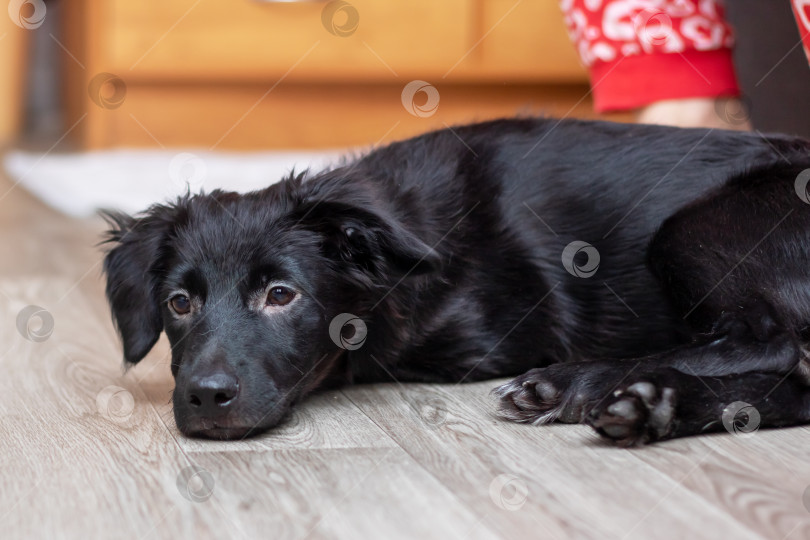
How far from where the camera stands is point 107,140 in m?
5.25

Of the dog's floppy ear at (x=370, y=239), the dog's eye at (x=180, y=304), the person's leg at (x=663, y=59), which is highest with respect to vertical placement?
the person's leg at (x=663, y=59)

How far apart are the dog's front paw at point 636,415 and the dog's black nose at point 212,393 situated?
0.59 meters

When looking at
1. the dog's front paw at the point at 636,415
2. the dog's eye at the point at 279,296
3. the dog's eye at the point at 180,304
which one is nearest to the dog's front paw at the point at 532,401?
the dog's front paw at the point at 636,415

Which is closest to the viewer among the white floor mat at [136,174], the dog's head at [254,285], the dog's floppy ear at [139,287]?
the dog's head at [254,285]

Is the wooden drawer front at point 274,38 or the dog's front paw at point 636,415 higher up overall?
the wooden drawer front at point 274,38

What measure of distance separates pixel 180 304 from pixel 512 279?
68 cm

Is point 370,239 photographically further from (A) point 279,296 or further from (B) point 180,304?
(B) point 180,304

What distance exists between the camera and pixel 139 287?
194 centimetres

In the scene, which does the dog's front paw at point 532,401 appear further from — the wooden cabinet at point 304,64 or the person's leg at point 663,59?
the wooden cabinet at point 304,64

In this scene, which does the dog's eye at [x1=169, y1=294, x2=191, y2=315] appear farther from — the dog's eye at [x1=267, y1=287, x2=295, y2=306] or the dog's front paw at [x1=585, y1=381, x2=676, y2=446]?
the dog's front paw at [x1=585, y1=381, x2=676, y2=446]

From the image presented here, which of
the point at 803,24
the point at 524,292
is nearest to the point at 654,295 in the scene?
the point at 524,292

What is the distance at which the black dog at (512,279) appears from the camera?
165 cm

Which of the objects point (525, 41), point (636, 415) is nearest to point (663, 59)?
point (636, 415)

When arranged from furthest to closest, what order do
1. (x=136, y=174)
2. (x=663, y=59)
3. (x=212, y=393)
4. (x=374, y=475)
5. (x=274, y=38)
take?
(x=274, y=38), (x=136, y=174), (x=663, y=59), (x=212, y=393), (x=374, y=475)
